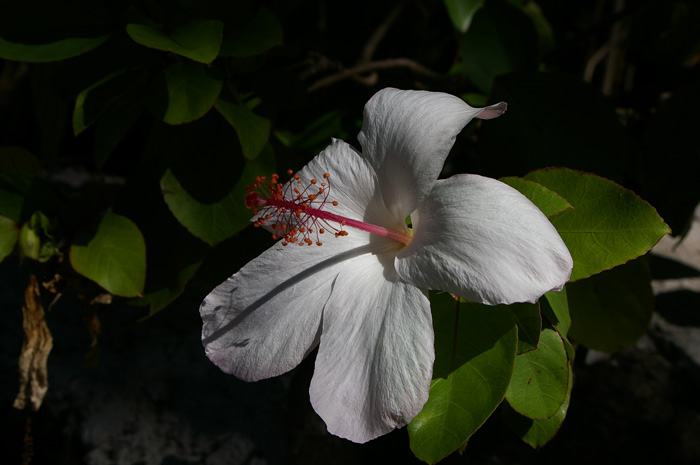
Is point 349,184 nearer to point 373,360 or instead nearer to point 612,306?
point 373,360

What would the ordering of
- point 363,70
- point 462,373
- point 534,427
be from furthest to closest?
point 363,70
point 534,427
point 462,373

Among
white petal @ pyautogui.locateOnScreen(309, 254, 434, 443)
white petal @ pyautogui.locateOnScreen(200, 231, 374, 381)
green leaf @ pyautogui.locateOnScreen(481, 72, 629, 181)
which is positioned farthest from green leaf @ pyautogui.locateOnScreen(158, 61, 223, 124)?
green leaf @ pyautogui.locateOnScreen(481, 72, 629, 181)

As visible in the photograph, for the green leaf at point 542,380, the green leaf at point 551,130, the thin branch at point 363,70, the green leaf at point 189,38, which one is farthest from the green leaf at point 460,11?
the green leaf at point 542,380

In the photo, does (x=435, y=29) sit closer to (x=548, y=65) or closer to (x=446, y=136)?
(x=548, y=65)

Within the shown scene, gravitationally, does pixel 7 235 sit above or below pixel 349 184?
below

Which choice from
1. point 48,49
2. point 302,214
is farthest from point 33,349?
point 302,214

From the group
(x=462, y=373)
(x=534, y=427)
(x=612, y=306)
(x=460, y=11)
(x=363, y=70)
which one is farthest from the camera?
(x=460, y=11)

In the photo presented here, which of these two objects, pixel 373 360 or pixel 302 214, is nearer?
pixel 373 360
